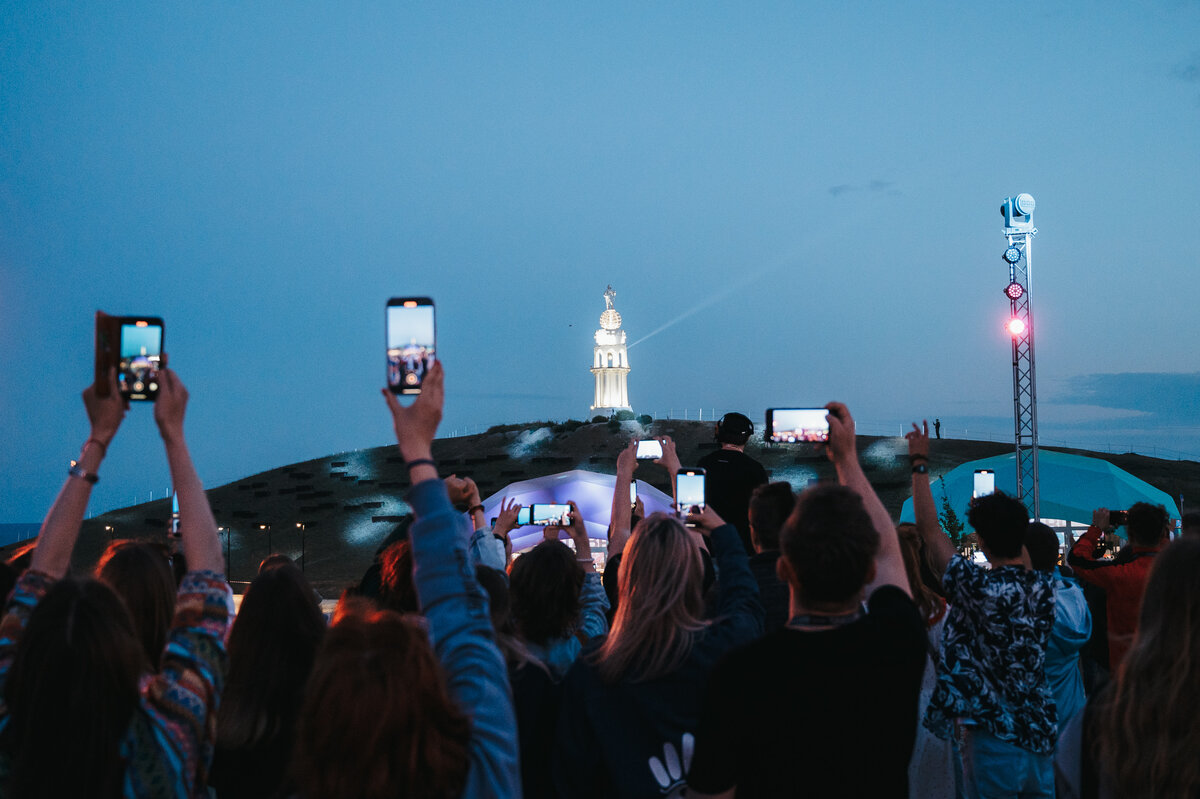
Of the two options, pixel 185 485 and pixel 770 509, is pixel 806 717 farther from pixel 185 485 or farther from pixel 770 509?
pixel 770 509

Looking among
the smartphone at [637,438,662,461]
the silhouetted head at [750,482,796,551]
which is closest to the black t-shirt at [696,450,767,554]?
the smartphone at [637,438,662,461]

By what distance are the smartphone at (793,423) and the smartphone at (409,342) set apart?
9.56 feet

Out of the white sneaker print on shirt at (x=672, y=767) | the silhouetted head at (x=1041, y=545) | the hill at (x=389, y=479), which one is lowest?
the hill at (x=389, y=479)

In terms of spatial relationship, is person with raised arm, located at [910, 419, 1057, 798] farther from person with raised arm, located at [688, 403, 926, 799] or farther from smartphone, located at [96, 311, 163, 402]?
smartphone, located at [96, 311, 163, 402]

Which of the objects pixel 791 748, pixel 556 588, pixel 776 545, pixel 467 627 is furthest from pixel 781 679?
pixel 776 545

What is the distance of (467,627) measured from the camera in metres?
2.51

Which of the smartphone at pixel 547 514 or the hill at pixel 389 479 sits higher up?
the smartphone at pixel 547 514

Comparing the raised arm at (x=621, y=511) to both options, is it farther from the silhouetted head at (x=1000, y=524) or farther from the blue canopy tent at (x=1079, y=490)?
the blue canopy tent at (x=1079, y=490)

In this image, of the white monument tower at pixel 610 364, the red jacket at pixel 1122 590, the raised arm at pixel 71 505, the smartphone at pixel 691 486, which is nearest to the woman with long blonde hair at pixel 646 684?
the raised arm at pixel 71 505

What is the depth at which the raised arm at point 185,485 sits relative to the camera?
10.1 ft

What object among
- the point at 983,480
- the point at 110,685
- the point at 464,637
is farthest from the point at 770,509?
the point at 983,480

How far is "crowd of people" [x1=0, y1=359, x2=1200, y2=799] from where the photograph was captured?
240cm

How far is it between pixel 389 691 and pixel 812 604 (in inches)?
58.9

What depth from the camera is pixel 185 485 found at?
10.4 ft
